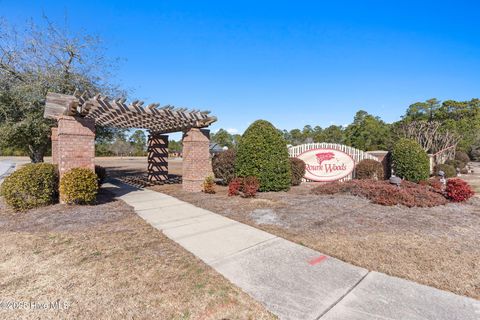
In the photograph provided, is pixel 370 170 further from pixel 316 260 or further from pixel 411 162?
pixel 316 260

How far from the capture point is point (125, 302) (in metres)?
2.54

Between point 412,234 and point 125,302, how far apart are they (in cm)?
499

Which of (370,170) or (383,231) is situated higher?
(370,170)

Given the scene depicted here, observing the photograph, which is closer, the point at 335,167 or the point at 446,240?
the point at 446,240

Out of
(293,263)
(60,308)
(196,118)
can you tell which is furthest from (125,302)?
(196,118)

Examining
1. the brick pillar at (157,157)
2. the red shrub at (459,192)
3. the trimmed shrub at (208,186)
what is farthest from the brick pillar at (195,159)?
the red shrub at (459,192)

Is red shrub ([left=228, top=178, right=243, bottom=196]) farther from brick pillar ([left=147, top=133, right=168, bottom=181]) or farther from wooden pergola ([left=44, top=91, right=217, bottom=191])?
brick pillar ([left=147, top=133, right=168, bottom=181])

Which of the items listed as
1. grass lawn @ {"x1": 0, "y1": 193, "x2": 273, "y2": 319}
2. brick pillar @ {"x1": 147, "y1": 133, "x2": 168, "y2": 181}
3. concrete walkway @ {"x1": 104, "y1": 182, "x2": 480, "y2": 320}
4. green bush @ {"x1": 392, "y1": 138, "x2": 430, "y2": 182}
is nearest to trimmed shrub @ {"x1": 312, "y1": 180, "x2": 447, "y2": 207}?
green bush @ {"x1": 392, "y1": 138, "x2": 430, "y2": 182}

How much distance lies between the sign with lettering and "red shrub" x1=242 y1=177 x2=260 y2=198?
423cm

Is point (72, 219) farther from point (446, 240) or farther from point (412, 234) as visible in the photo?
point (446, 240)

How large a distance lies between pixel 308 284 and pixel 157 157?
11.0 metres

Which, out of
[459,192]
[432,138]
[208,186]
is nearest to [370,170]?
[459,192]

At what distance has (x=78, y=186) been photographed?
6.66 meters

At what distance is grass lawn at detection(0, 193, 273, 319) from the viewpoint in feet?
7.93
